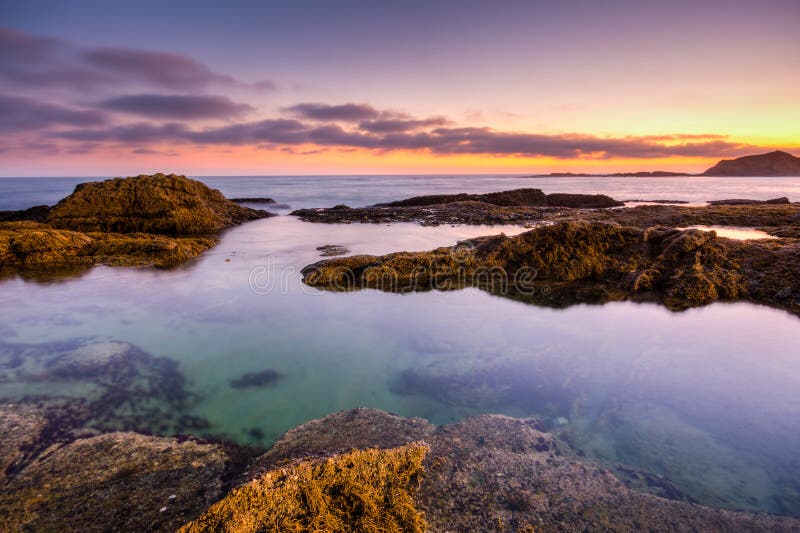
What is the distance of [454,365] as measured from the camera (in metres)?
5.73

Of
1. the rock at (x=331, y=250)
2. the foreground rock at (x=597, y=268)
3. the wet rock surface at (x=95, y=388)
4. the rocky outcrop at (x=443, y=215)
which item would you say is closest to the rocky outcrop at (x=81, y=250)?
the rock at (x=331, y=250)

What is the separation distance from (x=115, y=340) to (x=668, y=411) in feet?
29.6

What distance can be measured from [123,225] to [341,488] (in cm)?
2033

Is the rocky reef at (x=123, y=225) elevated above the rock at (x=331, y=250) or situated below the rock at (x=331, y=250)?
above

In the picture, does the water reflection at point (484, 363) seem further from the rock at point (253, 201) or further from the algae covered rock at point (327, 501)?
the rock at point (253, 201)

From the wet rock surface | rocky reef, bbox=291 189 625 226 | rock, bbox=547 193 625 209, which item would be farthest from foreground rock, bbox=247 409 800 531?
rock, bbox=547 193 625 209

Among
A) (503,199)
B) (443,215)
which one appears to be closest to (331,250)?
(443,215)

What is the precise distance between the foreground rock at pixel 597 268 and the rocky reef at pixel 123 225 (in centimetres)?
687

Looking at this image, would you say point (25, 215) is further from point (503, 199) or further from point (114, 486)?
point (503, 199)

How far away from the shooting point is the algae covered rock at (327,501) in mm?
2389

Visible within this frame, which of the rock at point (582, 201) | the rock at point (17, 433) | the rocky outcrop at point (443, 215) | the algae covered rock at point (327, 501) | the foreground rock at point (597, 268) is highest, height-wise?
the rock at point (582, 201)

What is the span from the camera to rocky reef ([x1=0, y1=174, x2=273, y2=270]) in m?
12.2

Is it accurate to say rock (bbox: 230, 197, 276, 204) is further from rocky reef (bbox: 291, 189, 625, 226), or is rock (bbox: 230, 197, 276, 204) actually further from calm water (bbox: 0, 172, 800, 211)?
rocky reef (bbox: 291, 189, 625, 226)

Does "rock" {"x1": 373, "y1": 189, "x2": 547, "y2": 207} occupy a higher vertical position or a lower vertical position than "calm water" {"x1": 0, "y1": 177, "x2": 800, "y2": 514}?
higher
